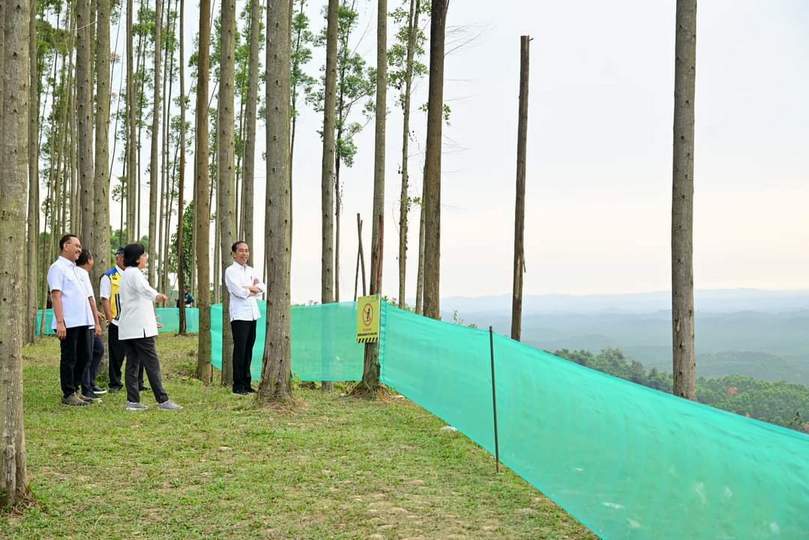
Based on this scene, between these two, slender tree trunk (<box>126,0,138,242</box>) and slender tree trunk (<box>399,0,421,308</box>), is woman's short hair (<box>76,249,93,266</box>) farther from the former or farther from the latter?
slender tree trunk (<box>126,0,138,242</box>)

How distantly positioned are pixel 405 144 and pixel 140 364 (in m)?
15.1

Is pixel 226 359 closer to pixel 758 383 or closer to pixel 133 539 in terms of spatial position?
pixel 133 539

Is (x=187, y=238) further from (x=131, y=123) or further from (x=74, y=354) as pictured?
(x=74, y=354)

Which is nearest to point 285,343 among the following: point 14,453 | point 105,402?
point 105,402

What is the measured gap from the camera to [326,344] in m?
13.6

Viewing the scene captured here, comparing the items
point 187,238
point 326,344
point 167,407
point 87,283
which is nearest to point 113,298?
point 87,283

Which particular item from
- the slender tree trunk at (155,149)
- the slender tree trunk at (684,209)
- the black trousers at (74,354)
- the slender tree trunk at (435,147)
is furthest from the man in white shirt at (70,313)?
the slender tree trunk at (155,149)

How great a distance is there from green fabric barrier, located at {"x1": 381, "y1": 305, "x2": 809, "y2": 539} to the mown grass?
1.42 feet

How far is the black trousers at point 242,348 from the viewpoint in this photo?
11281 millimetres

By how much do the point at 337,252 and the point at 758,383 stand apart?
51.8 feet

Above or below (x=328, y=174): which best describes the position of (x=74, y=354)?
below

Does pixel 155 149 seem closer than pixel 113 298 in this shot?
No

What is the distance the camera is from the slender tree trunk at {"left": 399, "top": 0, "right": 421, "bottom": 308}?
22.6m

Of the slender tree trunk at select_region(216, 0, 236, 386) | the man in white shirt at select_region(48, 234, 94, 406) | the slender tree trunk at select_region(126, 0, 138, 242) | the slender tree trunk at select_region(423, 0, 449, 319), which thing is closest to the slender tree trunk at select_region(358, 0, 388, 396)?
the slender tree trunk at select_region(423, 0, 449, 319)
